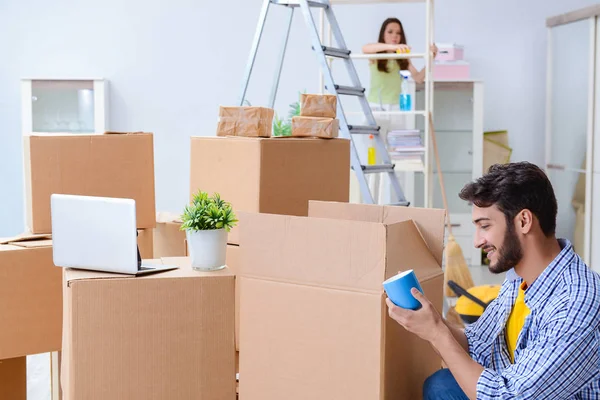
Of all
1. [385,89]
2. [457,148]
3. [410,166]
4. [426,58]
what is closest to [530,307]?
[426,58]

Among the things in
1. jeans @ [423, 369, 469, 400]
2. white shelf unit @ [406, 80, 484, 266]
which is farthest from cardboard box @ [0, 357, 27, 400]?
white shelf unit @ [406, 80, 484, 266]

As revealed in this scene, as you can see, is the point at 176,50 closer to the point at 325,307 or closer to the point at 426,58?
the point at 426,58

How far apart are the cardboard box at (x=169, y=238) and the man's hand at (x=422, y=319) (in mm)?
1678

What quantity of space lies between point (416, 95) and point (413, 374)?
434 cm

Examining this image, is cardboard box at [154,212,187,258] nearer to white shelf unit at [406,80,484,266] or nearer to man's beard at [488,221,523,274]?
man's beard at [488,221,523,274]

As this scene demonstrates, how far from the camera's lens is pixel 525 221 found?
169 centimetres

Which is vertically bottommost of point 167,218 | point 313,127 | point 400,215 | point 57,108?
point 167,218

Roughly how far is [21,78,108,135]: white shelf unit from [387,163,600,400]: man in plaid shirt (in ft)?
14.8

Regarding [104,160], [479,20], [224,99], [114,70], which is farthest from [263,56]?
[104,160]

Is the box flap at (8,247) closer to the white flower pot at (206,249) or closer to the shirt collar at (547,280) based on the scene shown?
the white flower pot at (206,249)

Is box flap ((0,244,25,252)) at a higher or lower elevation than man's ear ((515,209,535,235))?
lower

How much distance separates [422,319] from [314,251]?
331 mm

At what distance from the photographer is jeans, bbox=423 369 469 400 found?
75.8 inches

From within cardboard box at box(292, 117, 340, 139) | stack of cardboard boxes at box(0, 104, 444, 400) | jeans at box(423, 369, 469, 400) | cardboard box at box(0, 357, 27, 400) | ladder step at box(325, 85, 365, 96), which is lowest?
cardboard box at box(0, 357, 27, 400)
